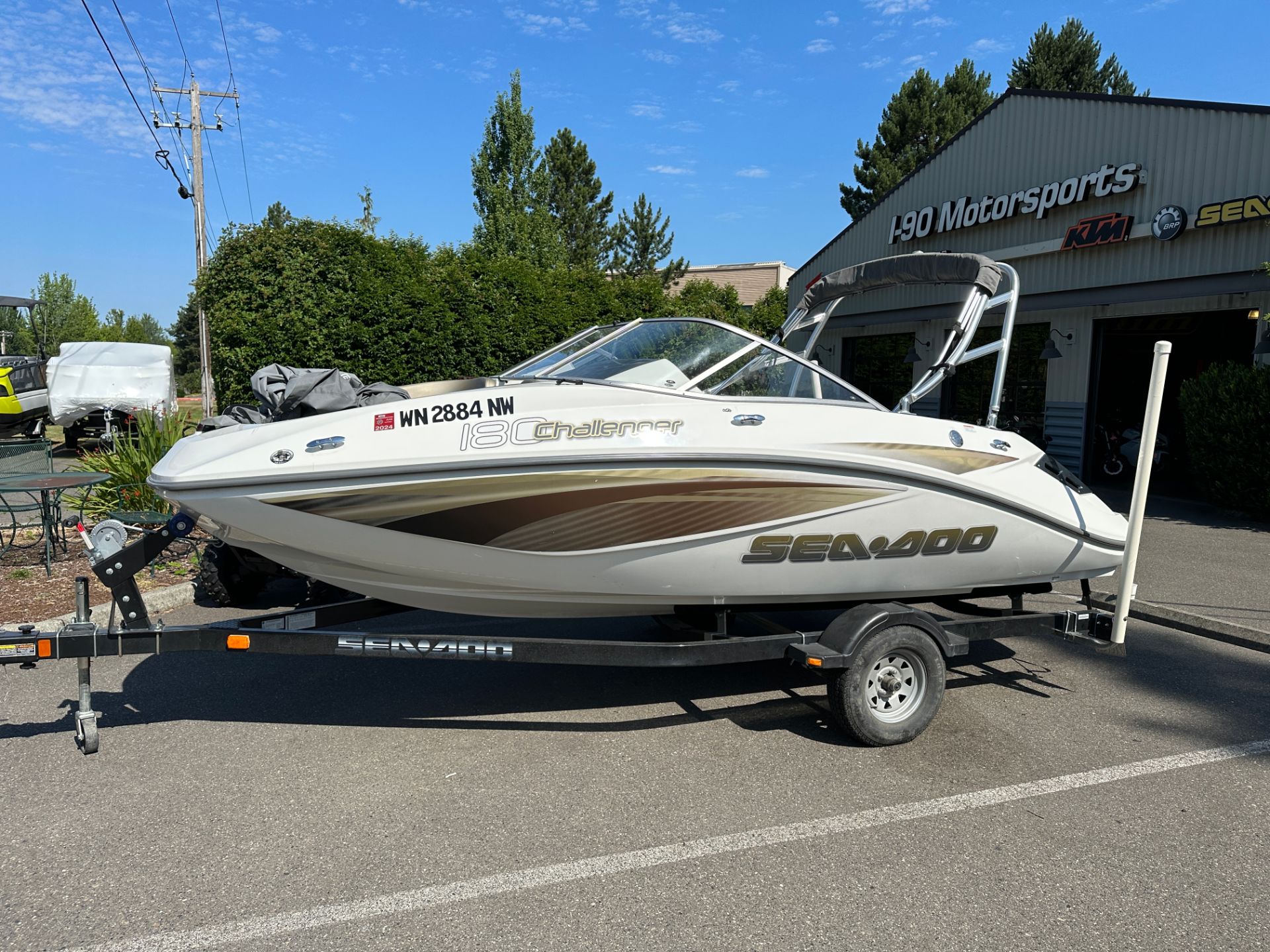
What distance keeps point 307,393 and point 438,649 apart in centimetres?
130

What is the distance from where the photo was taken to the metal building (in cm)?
1191

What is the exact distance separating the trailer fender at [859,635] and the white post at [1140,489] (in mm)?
846

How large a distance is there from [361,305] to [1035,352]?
1138 centimetres

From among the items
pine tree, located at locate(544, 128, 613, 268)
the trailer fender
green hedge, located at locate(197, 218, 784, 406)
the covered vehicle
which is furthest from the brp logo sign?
pine tree, located at locate(544, 128, 613, 268)

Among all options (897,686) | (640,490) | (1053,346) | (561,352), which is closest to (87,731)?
(640,490)

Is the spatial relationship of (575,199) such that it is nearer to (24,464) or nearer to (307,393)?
(24,464)

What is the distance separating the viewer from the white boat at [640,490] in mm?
3711

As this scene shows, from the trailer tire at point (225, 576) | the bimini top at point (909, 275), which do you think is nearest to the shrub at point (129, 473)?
the trailer tire at point (225, 576)

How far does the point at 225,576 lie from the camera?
6418mm

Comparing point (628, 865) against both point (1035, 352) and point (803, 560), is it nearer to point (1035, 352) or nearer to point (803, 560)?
point (803, 560)

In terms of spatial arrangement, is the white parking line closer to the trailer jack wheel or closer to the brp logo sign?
the trailer jack wheel

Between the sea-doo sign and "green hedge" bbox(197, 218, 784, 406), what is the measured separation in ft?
22.9

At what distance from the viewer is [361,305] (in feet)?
43.0

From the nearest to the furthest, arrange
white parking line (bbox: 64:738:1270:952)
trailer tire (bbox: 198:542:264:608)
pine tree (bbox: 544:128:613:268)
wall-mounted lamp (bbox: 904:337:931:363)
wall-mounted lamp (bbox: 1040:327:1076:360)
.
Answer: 1. white parking line (bbox: 64:738:1270:952)
2. trailer tire (bbox: 198:542:264:608)
3. wall-mounted lamp (bbox: 1040:327:1076:360)
4. wall-mounted lamp (bbox: 904:337:931:363)
5. pine tree (bbox: 544:128:613:268)
